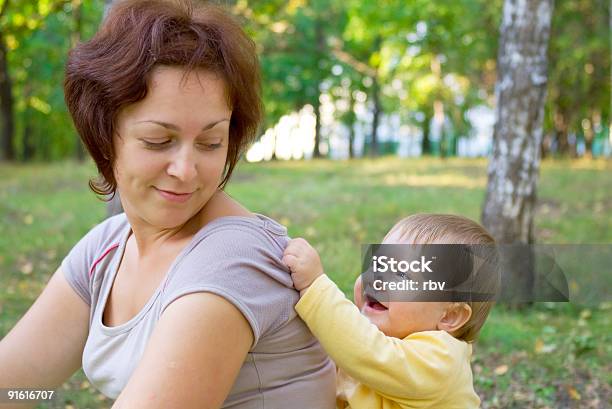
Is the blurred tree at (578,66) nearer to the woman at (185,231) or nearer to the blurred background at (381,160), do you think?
the blurred background at (381,160)

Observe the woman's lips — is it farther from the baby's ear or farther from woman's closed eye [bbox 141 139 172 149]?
the baby's ear

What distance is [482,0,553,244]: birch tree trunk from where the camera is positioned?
5.83 meters

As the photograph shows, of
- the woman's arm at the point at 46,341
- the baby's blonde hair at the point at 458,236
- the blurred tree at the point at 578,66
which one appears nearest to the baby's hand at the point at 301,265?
the baby's blonde hair at the point at 458,236

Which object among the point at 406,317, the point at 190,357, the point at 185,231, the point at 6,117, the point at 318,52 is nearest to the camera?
the point at 190,357

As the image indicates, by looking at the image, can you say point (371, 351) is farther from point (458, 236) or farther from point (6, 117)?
point (6, 117)

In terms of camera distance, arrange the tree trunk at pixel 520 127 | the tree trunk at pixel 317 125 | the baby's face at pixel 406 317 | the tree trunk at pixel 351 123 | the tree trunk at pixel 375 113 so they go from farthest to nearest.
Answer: the tree trunk at pixel 351 123 → the tree trunk at pixel 317 125 → the tree trunk at pixel 375 113 → the tree trunk at pixel 520 127 → the baby's face at pixel 406 317

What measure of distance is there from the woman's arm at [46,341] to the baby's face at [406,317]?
86 cm

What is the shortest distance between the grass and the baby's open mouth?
5.81ft

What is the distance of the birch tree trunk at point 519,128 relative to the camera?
19.1 ft

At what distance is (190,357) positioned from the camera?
165 cm

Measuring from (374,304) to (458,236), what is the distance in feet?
1.00

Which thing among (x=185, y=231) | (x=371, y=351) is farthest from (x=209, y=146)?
(x=371, y=351)

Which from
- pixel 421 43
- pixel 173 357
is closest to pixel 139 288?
pixel 173 357

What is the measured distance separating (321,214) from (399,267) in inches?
300
